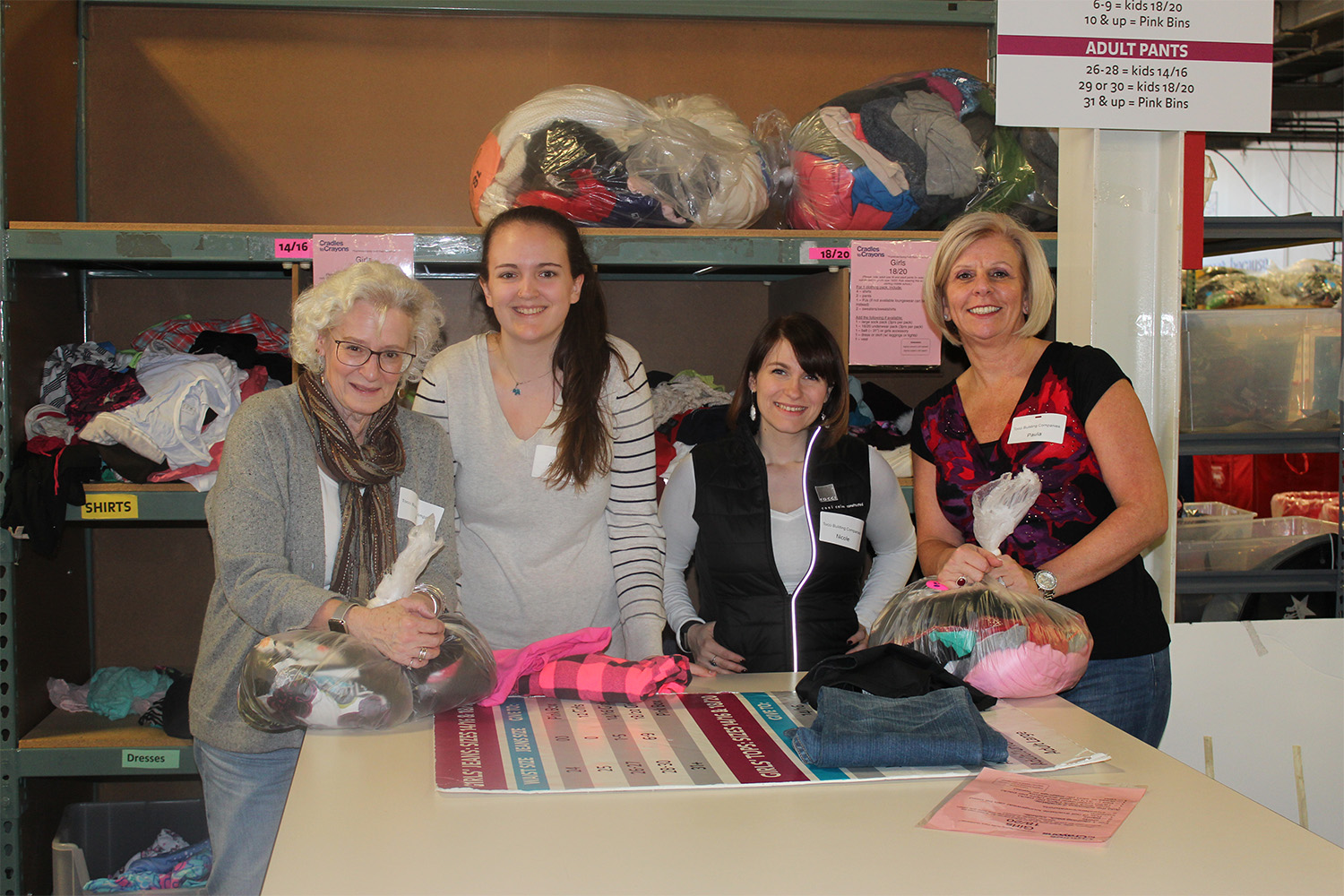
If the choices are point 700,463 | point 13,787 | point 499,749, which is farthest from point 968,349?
point 13,787

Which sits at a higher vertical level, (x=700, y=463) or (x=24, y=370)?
(x=24, y=370)

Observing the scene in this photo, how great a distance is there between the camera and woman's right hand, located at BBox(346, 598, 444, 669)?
1479 mm

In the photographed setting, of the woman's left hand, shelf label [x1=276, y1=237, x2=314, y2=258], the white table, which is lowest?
the white table

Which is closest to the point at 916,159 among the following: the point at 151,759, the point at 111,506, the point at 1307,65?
the point at 111,506

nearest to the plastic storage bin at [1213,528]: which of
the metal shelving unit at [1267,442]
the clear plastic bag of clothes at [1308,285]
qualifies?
the metal shelving unit at [1267,442]

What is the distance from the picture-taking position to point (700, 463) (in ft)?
7.95

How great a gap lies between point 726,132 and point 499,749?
1969 mm

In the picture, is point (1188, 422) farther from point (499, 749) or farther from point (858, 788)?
point (499, 749)

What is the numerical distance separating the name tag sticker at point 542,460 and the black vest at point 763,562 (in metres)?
0.40

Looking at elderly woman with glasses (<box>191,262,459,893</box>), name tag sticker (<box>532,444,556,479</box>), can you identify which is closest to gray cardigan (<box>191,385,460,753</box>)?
elderly woman with glasses (<box>191,262,459,893</box>)

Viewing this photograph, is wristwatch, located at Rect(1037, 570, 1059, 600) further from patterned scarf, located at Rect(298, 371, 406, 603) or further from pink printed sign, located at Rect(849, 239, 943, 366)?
patterned scarf, located at Rect(298, 371, 406, 603)

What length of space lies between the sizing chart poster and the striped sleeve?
20.4 inches

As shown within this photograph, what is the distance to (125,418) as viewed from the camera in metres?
2.68

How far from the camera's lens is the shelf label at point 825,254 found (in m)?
2.77
